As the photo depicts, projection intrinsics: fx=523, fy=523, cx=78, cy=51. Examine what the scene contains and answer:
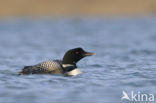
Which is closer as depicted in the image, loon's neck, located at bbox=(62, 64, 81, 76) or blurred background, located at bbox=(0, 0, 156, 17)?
loon's neck, located at bbox=(62, 64, 81, 76)

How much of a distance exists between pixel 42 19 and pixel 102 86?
21.4 m

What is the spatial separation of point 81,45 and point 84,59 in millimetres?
4414

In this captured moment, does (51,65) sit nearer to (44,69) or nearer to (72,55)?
(44,69)

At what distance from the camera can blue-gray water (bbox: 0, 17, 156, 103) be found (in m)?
8.91

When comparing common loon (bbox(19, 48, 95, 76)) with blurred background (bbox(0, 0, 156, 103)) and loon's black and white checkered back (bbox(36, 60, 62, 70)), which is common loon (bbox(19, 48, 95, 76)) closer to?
loon's black and white checkered back (bbox(36, 60, 62, 70))

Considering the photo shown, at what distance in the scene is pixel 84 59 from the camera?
1484cm

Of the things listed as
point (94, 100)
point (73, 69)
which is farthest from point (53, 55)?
point (94, 100)

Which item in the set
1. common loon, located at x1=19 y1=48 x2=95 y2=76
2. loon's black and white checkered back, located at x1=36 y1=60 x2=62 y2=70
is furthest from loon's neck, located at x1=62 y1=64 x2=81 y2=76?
loon's black and white checkered back, located at x1=36 y1=60 x2=62 y2=70

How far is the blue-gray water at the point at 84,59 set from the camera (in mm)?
8906

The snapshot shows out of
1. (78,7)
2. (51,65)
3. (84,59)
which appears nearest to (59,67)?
(51,65)

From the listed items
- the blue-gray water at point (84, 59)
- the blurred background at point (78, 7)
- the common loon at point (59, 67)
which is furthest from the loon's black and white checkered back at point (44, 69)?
the blurred background at point (78, 7)

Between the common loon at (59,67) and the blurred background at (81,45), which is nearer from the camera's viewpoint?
the blurred background at (81,45)

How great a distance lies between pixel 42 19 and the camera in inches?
1206

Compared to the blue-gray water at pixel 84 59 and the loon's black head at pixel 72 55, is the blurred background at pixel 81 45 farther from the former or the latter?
the loon's black head at pixel 72 55
